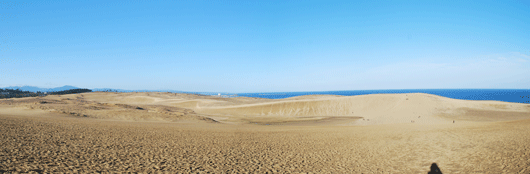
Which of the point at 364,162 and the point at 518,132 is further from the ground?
the point at 518,132

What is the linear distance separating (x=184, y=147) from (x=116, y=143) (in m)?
2.65

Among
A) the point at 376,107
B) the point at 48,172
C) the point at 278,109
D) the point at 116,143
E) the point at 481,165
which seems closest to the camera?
the point at 48,172

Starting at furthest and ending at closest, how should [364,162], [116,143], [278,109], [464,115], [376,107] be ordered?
[278,109]
[376,107]
[464,115]
[116,143]
[364,162]

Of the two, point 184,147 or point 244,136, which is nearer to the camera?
point 184,147

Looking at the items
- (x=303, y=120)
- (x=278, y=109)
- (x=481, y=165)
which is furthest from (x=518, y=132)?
(x=278, y=109)

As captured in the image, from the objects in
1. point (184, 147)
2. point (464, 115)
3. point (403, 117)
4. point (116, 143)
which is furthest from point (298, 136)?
point (464, 115)

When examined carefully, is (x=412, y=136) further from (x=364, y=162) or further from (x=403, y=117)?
(x=403, y=117)

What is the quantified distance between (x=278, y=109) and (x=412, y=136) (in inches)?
923

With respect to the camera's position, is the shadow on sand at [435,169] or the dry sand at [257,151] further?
the shadow on sand at [435,169]

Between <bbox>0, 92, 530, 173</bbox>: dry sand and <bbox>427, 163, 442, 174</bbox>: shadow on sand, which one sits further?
<bbox>427, 163, 442, 174</bbox>: shadow on sand

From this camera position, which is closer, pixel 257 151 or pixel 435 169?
pixel 435 169

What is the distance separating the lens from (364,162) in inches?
342

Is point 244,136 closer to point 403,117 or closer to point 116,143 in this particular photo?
point 116,143

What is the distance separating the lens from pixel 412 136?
11992 millimetres
